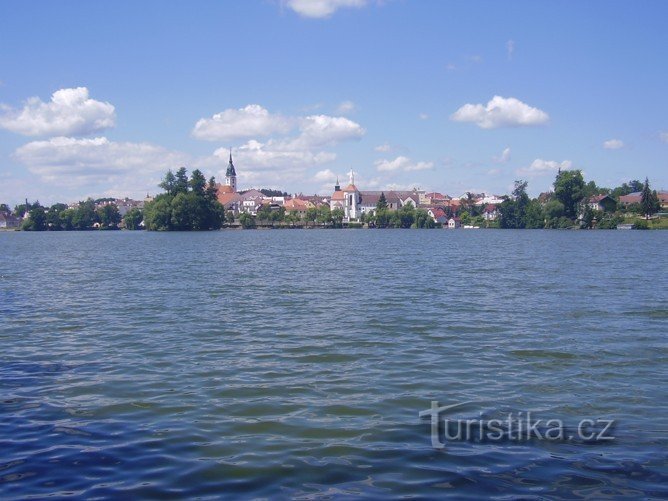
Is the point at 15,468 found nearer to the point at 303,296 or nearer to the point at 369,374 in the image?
the point at 369,374

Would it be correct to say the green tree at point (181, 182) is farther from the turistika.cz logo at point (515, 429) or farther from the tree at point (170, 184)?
the turistika.cz logo at point (515, 429)

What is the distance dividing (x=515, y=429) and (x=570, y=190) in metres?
156

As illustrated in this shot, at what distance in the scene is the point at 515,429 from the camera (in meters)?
10.3

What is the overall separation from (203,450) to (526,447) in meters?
4.77

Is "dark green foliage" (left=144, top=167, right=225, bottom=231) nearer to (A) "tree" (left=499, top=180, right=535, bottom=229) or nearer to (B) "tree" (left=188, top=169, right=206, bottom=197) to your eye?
(B) "tree" (left=188, top=169, right=206, bottom=197)

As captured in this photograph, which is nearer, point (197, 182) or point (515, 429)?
point (515, 429)

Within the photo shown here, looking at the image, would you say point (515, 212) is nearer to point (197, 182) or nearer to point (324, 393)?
point (197, 182)

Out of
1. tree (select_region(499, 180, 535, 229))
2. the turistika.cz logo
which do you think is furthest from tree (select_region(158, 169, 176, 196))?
the turistika.cz logo

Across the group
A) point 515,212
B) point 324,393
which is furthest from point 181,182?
point 324,393

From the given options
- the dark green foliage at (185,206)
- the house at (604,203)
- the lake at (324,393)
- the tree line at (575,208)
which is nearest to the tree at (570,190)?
the tree line at (575,208)

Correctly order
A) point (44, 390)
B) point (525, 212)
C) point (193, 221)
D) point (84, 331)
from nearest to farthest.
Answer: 1. point (44, 390)
2. point (84, 331)
3. point (193, 221)
4. point (525, 212)

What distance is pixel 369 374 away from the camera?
45.9ft

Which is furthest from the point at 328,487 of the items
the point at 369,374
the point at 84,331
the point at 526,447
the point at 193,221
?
the point at 193,221

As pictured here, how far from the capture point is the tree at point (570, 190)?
154m
